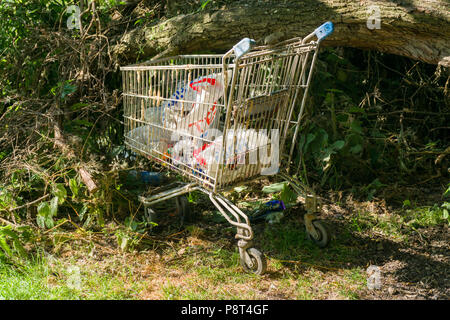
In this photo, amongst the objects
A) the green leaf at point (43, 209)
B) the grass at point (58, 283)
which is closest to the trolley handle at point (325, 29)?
the grass at point (58, 283)

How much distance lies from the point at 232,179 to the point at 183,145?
16.2 inches

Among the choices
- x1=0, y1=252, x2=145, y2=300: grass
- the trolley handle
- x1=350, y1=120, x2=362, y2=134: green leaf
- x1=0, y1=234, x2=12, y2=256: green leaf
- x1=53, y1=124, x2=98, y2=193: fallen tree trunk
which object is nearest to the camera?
x1=0, y1=252, x2=145, y2=300: grass

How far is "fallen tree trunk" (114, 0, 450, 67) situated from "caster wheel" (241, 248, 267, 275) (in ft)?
5.76

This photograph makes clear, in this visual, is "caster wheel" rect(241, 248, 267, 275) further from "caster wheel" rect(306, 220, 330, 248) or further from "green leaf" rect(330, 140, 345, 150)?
"green leaf" rect(330, 140, 345, 150)

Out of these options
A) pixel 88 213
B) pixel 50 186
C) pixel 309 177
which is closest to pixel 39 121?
pixel 50 186

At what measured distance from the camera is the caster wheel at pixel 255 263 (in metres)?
2.86

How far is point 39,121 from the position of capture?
377 cm

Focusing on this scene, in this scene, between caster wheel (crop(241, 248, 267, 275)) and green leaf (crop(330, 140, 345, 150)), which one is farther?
green leaf (crop(330, 140, 345, 150))

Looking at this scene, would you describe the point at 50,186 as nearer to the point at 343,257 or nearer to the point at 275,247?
the point at 275,247

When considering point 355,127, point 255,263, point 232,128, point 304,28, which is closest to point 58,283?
point 255,263

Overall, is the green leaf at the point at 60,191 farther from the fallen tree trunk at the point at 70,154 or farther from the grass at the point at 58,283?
the grass at the point at 58,283

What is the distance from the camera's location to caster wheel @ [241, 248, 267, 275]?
286 centimetres

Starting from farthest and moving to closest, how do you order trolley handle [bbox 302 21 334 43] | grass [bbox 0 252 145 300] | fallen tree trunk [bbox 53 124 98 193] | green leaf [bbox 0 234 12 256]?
1. fallen tree trunk [bbox 53 124 98 193]
2. green leaf [bbox 0 234 12 256]
3. trolley handle [bbox 302 21 334 43]
4. grass [bbox 0 252 145 300]

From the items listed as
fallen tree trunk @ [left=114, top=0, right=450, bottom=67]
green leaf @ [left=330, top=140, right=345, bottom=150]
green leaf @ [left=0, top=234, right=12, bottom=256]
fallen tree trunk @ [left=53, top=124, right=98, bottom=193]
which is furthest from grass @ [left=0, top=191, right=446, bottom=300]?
fallen tree trunk @ [left=114, top=0, right=450, bottom=67]
